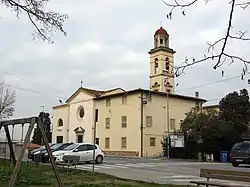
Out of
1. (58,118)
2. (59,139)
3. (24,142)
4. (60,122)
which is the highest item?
(58,118)

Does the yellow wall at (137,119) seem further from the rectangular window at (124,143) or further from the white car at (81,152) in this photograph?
the white car at (81,152)

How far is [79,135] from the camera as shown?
2502 inches

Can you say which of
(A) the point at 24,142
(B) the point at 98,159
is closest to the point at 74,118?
(B) the point at 98,159

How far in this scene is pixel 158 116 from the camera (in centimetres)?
5397

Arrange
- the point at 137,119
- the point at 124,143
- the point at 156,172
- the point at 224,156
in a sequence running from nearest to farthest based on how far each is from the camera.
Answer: the point at 156,172, the point at 224,156, the point at 137,119, the point at 124,143

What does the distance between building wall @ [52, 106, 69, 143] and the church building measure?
164 cm

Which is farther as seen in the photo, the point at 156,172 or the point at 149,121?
the point at 149,121

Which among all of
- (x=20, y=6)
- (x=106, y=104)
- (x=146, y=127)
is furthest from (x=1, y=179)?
(x=106, y=104)

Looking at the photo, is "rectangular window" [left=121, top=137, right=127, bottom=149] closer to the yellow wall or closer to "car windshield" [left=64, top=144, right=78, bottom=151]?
Result: the yellow wall

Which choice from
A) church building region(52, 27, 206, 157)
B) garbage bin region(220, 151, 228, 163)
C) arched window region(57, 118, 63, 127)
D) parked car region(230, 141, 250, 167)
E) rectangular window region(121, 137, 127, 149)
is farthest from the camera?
arched window region(57, 118, 63, 127)

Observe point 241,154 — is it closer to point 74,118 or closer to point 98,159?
point 98,159

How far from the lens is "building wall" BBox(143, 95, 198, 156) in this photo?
5216 cm

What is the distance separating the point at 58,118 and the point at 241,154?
45.1m

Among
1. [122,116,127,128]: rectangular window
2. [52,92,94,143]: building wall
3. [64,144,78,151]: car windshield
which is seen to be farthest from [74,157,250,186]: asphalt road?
[52,92,94,143]: building wall
